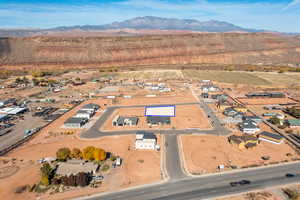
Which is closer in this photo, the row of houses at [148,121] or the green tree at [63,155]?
the green tree at [63,155]

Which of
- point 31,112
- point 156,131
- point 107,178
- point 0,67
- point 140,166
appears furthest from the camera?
point 0,67

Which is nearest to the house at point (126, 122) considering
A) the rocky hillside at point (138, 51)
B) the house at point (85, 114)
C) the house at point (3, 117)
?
the house at point (85, 114)

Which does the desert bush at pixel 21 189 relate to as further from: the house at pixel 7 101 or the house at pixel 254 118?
the house at pixel 7 101

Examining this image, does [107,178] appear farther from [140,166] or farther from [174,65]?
[174,65]

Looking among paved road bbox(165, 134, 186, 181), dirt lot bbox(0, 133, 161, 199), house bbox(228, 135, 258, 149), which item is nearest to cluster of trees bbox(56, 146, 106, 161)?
dirt lot bbox(0, 133, 161, 199)

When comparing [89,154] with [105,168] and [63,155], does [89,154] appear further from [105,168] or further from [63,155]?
[63,155]

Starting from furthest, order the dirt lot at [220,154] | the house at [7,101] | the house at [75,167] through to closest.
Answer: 1. the house at [7,101]
2. the dirt lot at [220,154]
3. the house at [75,167]

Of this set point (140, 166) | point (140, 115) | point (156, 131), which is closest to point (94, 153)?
point (140, 166)
